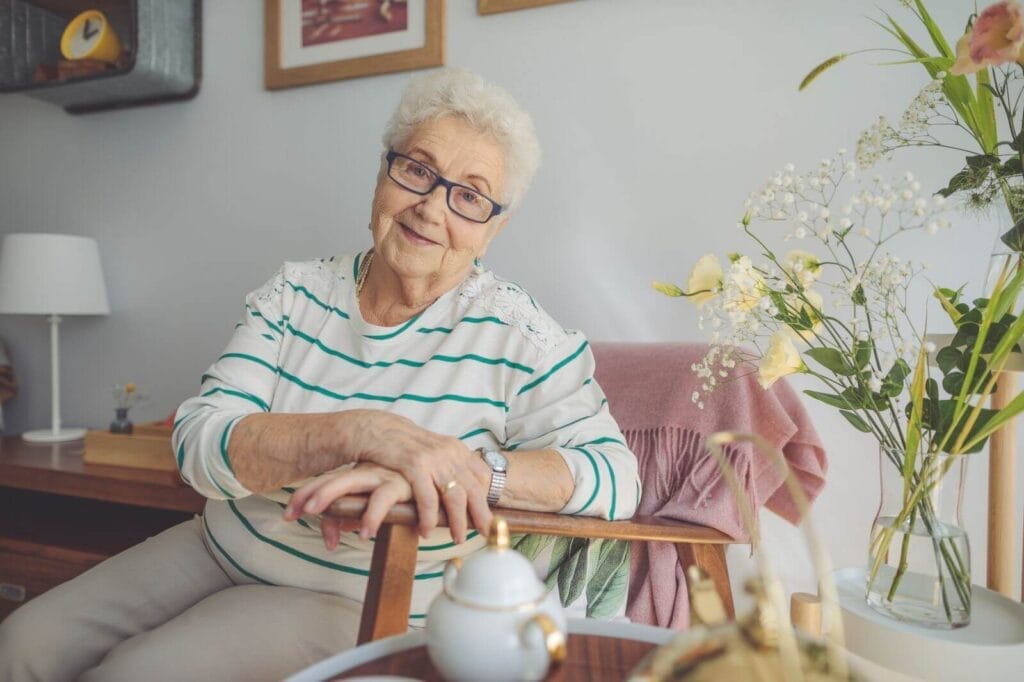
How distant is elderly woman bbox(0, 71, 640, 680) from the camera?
89cm

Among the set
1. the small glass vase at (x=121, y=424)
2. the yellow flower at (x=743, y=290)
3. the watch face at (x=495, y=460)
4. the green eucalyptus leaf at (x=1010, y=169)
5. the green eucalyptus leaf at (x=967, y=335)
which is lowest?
the small glass vase at (x=121, y=424)

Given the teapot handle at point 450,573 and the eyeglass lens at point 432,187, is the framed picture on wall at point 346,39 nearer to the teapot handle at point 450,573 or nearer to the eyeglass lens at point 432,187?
the eyeglass lens at point 432,187

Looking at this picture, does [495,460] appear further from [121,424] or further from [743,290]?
[121,424]

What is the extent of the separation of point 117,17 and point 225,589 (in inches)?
76.9

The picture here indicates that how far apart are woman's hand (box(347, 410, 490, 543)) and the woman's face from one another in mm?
333

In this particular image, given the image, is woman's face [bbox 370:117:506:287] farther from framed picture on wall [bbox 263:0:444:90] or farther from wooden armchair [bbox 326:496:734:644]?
framed picture on wall [bbox 263:0:444:90]

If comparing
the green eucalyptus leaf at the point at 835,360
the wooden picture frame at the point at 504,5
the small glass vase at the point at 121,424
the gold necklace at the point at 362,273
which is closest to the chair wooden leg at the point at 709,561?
the green eucalyptus leaf at the point at 835,360

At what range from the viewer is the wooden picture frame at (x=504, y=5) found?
61.5 inches

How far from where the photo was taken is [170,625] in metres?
0.93

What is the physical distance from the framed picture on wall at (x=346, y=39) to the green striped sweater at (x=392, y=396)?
0.81 m

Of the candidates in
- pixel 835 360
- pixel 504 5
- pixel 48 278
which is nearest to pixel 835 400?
pixel 835 360

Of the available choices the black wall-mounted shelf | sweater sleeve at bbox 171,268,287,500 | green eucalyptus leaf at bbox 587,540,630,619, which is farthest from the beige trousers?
the black wall-mounted shelf

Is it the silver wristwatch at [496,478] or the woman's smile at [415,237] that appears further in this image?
the woman's smile at [415,237]

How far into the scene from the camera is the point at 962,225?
49.9 inches
